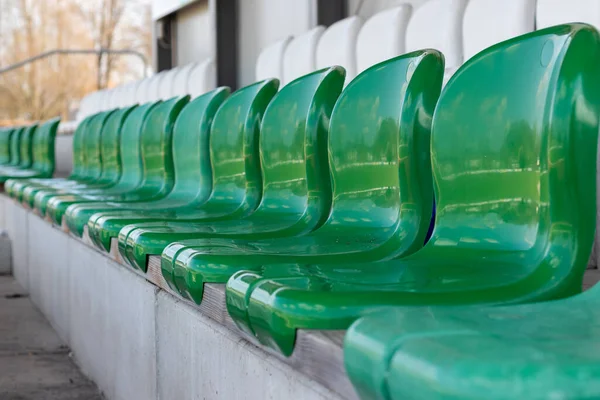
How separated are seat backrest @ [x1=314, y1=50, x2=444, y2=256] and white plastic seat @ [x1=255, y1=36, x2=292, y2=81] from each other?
2148mm

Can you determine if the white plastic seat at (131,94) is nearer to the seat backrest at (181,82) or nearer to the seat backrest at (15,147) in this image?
the seat backrest at (15,147)

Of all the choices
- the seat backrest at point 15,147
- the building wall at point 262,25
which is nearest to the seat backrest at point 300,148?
the building wall at point 262,25

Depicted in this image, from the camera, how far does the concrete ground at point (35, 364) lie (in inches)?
87.4

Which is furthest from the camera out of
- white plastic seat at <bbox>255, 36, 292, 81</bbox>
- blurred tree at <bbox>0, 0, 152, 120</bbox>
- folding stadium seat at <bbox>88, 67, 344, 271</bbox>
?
blurred tree at <bbox>0, 0, 152, 120</bbox>

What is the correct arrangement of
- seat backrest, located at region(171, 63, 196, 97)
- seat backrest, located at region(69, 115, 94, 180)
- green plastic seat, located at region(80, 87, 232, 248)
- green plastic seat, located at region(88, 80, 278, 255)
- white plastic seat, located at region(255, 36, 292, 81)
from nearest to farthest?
green plastic seat, located at region(88, 80, 278, 255)
green plastic seat, located at region(80, 87, 232, 248)
white plastic seat, located at region(255, 36, 292, 81)
seat backrest, located at region(69, 115, 94, 180)
seat backrest, located at region(171, 63, 196, 97)

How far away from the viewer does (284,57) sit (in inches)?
144

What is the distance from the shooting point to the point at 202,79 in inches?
204

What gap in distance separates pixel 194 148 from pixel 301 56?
112 centimetres

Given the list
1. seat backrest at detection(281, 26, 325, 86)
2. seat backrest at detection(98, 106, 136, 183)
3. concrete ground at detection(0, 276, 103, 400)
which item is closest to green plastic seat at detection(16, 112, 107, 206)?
seat backrest at detection(98, 106, 136, 183)

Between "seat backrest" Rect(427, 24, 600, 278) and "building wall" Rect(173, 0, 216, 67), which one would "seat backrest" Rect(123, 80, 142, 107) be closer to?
"building wall" Rect(173, 0, 216, 67)

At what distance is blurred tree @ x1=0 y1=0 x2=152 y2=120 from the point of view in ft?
52.5

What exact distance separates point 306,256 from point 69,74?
51.7ft

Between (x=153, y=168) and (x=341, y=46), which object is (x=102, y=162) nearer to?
(x=153, y=168)

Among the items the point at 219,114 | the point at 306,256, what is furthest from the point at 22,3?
the point at 306,256
